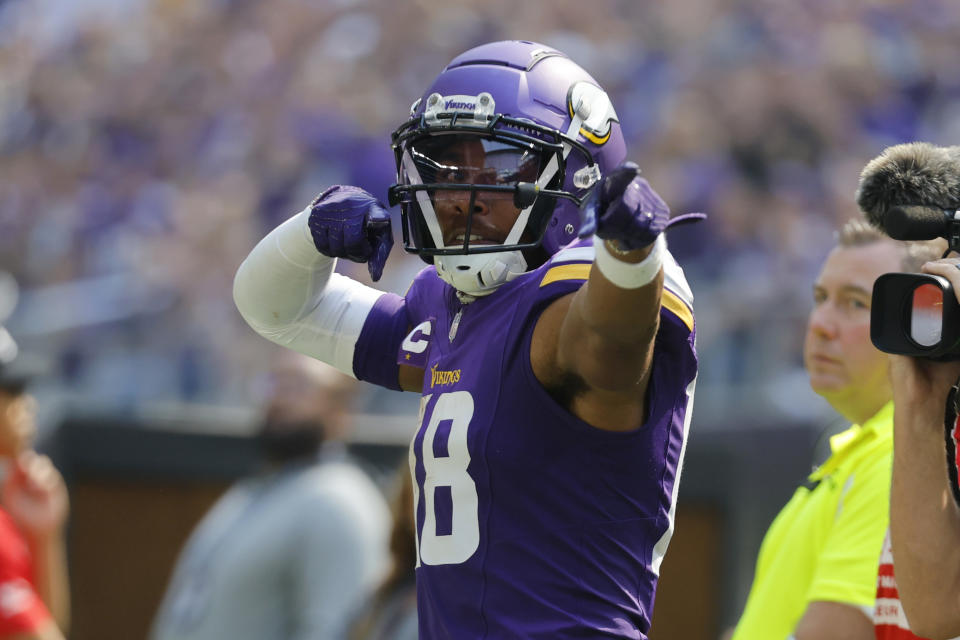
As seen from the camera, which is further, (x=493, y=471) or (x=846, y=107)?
(x=846, y=107)

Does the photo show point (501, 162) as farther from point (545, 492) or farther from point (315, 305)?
point (315, 305)

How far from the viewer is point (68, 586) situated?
6.27m

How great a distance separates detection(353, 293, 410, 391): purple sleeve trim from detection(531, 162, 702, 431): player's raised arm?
626 mm

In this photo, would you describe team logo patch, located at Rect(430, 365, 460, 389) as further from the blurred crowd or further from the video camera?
the blurred crowd

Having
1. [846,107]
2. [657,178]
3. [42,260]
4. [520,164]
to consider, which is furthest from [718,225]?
[520,164]

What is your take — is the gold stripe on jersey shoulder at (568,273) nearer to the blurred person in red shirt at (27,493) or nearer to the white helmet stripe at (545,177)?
the white helmet stripe at (545,177)

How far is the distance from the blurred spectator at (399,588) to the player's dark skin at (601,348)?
1700 mm

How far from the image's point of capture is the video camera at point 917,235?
2.01 metres

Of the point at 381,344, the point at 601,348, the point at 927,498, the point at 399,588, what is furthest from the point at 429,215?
the point at 399,588

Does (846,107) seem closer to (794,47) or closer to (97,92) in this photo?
(794,47)

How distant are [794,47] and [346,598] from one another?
5.25 m

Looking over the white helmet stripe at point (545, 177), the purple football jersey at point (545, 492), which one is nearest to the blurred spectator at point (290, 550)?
the purple football jersey at point (545, 492)

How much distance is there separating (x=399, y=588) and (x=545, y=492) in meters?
1.78

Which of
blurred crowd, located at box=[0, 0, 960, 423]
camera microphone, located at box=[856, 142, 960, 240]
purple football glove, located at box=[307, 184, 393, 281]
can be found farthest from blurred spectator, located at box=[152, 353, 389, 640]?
camera microphone, located at box=[856, 142, 960, 240]
